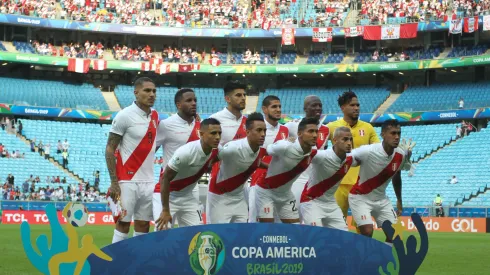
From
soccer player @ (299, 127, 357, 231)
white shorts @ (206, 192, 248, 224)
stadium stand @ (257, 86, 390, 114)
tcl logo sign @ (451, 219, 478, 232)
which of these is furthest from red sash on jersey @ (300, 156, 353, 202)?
stadium stand @ (257, 86, 390, 114)

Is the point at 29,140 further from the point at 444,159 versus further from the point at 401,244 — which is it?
the point at 401,244

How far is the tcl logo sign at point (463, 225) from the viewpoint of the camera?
1337 inches

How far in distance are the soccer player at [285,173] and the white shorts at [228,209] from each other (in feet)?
1.94

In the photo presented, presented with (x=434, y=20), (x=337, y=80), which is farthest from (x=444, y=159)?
(x=337, y=80)

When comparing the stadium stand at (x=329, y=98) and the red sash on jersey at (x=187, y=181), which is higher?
the red sash on jersey at (x=187, y=181)

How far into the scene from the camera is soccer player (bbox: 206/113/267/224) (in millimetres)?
10704

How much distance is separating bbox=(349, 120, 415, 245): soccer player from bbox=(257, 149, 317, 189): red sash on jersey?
3.02ft

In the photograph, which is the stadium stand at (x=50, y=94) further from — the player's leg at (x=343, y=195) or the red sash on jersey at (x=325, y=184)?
the red sash on jersey at (x=325, y=184)

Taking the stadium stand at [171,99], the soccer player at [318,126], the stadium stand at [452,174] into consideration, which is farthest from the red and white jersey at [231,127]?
the stadium stand at [171,99]

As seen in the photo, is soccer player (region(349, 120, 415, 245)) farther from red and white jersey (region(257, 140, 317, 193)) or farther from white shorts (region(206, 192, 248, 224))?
white shorts (region(206, 192, 248, 224))

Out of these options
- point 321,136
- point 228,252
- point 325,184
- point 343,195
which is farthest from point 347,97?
point 228,252

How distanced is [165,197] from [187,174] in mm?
1039

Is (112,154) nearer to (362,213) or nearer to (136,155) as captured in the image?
(136,155)

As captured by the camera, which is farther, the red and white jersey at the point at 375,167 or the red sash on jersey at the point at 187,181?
the red and white jersey at the point at 375,167
